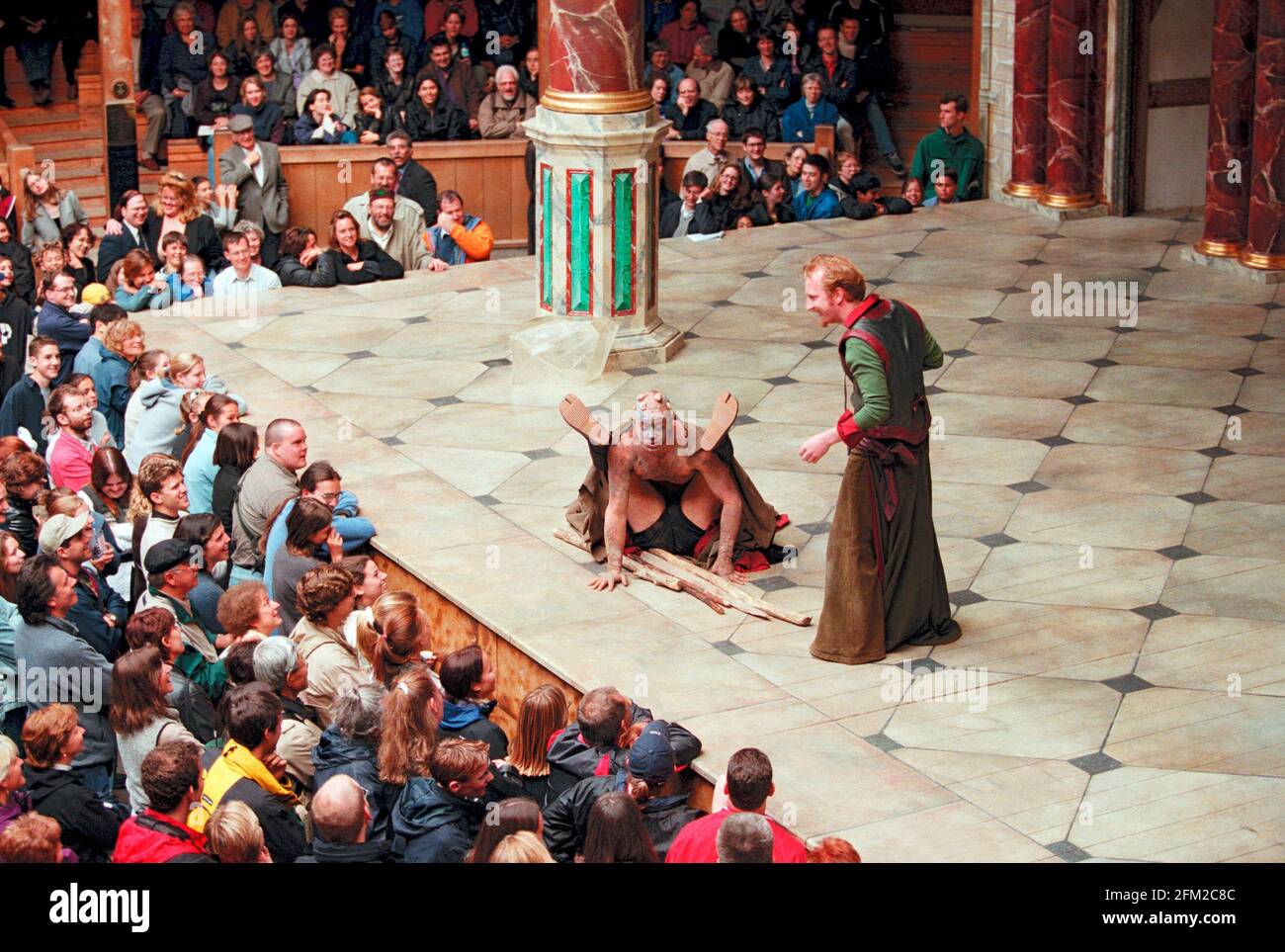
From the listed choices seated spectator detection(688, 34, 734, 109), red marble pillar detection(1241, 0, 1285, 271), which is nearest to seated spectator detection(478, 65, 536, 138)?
seated spectator detection(688, 34, 734, 109)

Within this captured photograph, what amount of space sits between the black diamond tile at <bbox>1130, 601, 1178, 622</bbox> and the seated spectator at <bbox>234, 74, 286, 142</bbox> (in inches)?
364

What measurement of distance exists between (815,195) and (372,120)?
3.55 m

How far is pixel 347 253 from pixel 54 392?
12.4ft

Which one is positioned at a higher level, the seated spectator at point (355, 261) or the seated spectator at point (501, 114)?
the seated spectator at point (501, 114)

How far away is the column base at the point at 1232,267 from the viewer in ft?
41.0

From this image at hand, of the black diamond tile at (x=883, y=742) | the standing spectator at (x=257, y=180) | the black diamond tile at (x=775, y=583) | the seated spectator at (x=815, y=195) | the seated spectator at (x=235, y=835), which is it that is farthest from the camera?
the seated spectator at (x=815, y=195)

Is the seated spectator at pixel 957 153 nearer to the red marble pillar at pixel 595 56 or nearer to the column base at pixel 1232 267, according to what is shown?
the column base at pixel 1232 267

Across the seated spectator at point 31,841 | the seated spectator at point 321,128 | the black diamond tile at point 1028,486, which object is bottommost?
the seated spectator at point 31,841

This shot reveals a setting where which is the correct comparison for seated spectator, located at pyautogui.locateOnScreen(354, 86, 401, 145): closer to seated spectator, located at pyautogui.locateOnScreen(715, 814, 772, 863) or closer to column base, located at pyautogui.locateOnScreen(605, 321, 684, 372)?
column base, located at pyautogui.locateOnScreen(605, 321, 684, 372)

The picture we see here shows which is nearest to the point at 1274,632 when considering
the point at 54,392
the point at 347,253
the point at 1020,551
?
the point at 1020,551

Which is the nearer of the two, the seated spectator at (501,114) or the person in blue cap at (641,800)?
the person in blue cap at (641,800)

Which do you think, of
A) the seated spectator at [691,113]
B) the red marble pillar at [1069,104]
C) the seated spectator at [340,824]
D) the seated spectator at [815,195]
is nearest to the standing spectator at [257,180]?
the seated spectator at [691,113]

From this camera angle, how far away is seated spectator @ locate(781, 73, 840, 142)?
601 inches

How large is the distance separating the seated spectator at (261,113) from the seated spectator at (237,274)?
304 centimetres
